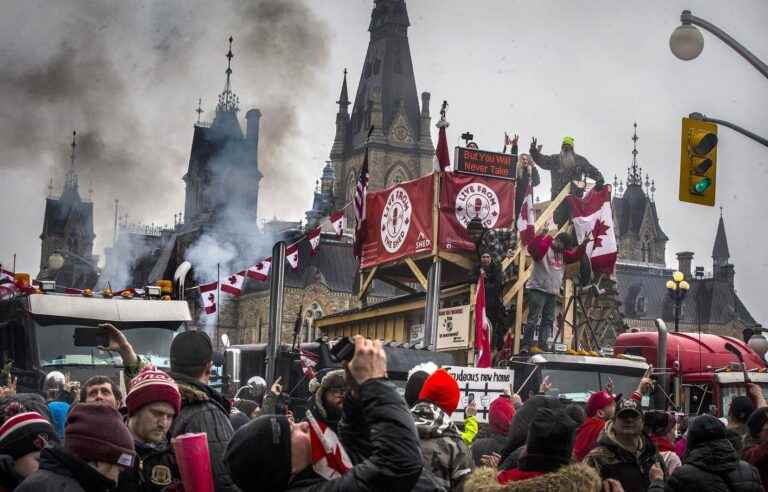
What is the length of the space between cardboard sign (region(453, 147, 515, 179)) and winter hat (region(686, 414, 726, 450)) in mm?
15851

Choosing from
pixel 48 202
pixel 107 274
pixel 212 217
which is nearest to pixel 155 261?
pixel 212 217

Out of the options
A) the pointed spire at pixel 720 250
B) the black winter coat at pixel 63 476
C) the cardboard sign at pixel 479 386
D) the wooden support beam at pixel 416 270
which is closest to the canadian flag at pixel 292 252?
the wooden support beam at pixel 416 270

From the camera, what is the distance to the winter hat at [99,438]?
486cm

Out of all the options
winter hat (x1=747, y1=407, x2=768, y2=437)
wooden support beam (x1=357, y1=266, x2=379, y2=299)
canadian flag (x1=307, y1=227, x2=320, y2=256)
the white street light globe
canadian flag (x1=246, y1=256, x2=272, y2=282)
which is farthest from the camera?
canadian flag (x1=246, y1=256, x2=272, y2=282)

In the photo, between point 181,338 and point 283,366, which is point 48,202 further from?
point 181,338

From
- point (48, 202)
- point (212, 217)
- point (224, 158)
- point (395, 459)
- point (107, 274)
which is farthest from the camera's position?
point (48, 202)

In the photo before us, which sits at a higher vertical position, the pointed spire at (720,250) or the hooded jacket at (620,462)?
the pointed spire at (720,250)

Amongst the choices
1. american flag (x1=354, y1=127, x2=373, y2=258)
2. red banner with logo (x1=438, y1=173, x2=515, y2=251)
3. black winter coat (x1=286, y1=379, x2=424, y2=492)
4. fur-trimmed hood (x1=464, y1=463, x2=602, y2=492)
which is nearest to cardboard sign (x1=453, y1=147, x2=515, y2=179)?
red banner with logo (x1=438, y1=173, x2=515, y2=251)

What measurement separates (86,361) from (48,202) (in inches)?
4857

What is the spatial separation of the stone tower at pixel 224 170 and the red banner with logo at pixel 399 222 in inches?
3013

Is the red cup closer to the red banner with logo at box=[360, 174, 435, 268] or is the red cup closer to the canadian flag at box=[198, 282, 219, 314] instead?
the red banner with logo at box=[360, 174, 435, 268]

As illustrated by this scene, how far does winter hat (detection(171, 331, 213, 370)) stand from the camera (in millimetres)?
6402

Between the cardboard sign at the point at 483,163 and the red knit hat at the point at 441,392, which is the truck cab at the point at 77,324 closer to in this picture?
the cardboard sign at the point at 483,163

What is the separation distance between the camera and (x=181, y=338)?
650 centimetres
